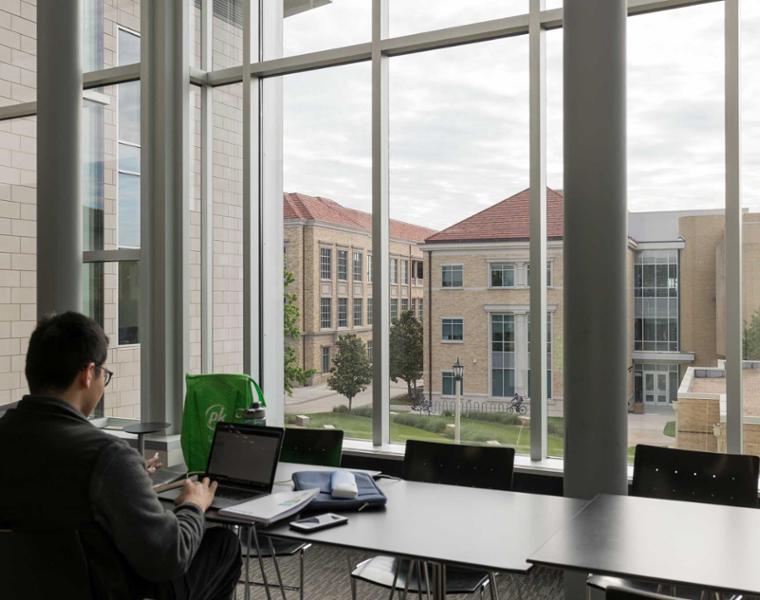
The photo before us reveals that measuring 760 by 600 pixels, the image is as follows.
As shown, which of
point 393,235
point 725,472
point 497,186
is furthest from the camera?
point 393,235

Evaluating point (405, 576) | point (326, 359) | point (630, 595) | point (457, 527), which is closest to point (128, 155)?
point (326, 359)

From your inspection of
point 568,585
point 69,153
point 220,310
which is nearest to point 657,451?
point 568,585

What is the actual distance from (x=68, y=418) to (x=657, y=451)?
236cm

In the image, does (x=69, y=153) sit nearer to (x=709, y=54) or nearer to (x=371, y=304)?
(x=371, y=304)

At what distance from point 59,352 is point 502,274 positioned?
3129mm

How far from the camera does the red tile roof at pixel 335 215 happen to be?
505cm

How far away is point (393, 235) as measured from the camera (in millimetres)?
5105

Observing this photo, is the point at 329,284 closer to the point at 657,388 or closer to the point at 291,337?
the point at 291,337

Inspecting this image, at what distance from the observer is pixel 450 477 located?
3422mm

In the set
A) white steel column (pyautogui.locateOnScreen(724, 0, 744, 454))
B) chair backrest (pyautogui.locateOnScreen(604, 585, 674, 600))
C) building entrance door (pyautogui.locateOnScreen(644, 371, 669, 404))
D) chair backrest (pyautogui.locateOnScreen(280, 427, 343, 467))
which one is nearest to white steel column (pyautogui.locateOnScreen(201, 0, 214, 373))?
chair backrest (pyautogui.locateOnScreen(280, 427, 343, 467))

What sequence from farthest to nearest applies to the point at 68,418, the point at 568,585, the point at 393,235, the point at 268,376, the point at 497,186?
1. the point at 268,376
2. the point at 393,235
3. the point at 497,186
4. the point at 568,585
5. the point at 68,418

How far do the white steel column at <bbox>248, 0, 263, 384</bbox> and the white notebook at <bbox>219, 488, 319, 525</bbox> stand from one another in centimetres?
276

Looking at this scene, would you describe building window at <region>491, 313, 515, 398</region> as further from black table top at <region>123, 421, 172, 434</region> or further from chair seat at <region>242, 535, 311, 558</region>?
black table top at <region>123, 421, 172, 434</region>

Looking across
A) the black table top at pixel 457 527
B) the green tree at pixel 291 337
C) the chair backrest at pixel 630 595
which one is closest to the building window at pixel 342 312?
the green tree at pixel 291 337
